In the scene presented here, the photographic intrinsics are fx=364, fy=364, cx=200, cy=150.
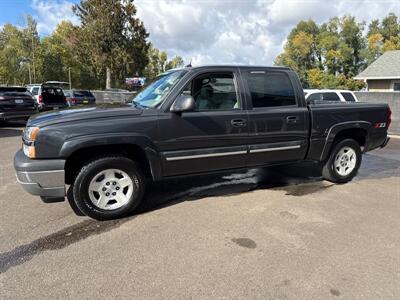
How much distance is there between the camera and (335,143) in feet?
20.6

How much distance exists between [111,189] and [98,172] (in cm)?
29

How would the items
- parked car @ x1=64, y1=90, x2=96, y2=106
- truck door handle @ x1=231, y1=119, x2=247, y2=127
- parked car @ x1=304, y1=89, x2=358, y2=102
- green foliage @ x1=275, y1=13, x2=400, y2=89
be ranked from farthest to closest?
1. green foliage @ x1=275, y1=13, x2=400, y2=89
2. parked car @ x1=64, y1=90, x2=96, y2=106
3. parked car @ x1=304, y1=89, x2=358, y2=102
4. truck door handle @ x1=231, y1=119, x2=247, y2=127

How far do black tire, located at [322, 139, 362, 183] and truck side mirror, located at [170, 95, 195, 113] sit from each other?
297 centimetres

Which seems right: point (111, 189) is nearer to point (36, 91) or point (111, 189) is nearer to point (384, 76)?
point (36, 91)

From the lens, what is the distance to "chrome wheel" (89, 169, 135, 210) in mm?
4516

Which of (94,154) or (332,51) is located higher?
(332,51)


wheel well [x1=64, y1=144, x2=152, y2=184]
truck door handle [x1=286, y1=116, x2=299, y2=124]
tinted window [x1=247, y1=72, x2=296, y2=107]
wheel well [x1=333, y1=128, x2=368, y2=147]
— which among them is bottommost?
wheel well [x1=64, y1=144, x2=152, y2=184]

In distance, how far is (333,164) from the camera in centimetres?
630

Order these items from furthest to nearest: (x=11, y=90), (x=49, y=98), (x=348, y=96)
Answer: (x=49, y=98) → (x=11, y=90) → (x=348, y=96)

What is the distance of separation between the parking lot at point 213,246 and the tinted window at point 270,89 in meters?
1.43

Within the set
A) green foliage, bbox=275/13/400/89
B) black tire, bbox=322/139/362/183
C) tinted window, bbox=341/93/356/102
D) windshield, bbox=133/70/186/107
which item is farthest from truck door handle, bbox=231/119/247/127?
green foliage, bbox=275/13/400/89

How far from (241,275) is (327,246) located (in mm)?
1170

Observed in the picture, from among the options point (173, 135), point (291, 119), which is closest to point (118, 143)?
point (173, 135)

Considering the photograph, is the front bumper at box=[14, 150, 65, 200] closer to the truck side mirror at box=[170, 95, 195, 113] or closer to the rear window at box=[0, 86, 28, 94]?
the truck side mirror at box=[170, 95, 195, 113]
